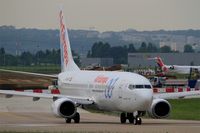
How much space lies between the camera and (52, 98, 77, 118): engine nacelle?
61.6 metres

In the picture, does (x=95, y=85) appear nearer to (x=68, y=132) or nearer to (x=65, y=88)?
(x=65, y=88)

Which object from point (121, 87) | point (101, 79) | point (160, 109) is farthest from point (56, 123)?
point (160, 109)

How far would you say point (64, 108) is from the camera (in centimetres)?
6194

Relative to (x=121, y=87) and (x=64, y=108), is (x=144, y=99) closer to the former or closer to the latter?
(x=121, y=87)

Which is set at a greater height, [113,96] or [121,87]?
[121,87]

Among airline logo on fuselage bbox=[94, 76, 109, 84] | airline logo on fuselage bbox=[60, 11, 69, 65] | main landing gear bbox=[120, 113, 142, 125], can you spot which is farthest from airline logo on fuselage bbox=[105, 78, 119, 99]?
airline logo on fuselage bbox=[60, 11, 69, 65]

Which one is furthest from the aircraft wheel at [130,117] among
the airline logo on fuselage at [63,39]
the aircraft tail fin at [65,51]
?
the airline logo on fuselage at [63,39]

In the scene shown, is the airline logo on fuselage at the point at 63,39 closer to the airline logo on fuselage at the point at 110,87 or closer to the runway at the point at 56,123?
the runway at the point at 56,123

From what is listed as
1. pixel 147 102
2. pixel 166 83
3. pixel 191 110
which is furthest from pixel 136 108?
pixel 166 83

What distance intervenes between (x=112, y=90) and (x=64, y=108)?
368 cm

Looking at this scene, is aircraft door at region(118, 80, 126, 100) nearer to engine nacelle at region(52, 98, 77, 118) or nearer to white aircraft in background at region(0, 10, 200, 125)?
white aircraft in background at region(0, 10, 200, 125)

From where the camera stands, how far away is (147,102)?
57094 millimetres

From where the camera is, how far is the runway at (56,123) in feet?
169

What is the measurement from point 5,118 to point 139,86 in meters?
13.9
